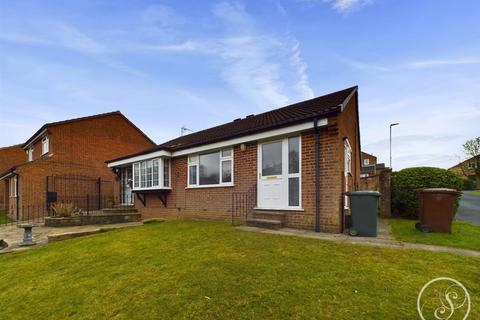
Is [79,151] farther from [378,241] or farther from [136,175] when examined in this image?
[378,241]

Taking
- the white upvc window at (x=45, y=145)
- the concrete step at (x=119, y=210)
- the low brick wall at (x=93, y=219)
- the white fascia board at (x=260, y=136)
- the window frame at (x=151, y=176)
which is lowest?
the low brick wall at (x=93, y=219)

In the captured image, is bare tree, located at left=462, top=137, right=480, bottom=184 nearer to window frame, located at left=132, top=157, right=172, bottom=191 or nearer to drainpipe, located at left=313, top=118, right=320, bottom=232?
drainpipe, located at left=313, top=118, right=320, bottom=232

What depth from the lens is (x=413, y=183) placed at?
34.0 ft

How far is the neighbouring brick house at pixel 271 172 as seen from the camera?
261 inches

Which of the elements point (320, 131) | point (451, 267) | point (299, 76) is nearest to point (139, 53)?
point (299, 76)

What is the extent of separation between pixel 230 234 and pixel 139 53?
9798 millimetres

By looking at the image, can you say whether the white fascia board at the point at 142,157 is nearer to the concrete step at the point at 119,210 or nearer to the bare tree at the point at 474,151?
the concrete step at the point at 119,210

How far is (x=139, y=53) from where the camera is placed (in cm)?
1173

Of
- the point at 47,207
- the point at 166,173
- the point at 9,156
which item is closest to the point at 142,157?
the point at 166,173

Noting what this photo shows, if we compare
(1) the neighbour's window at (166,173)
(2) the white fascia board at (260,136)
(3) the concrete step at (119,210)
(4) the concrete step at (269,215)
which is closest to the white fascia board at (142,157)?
(1) the neighbour's window at (166,173)

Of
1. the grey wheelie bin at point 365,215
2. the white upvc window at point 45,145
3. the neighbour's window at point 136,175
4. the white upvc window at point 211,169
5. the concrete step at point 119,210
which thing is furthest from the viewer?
the white upvc window at point 45,145

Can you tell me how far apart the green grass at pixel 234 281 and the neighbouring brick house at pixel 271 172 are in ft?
5.58

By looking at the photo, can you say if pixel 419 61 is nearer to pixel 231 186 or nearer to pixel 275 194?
pixel 275 194

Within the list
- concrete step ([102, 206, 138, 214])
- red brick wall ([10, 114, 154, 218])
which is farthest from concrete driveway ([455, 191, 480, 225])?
red brick wall ([10, 114, 154, 218])
